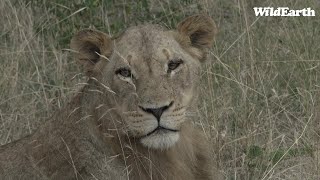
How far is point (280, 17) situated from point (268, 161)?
2.56 metres

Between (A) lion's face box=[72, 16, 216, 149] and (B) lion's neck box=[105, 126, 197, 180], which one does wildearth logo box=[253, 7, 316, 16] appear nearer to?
(A) lion's face box=[72, 16, 216, 149]

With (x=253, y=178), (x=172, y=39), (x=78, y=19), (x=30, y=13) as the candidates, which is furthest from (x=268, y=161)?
(x=30, y=13)

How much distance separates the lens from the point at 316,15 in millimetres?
7441

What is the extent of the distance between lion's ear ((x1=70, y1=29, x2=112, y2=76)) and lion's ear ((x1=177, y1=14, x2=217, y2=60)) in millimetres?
412

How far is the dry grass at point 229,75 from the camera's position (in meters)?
5.89

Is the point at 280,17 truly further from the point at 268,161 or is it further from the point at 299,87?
the point at 268,161

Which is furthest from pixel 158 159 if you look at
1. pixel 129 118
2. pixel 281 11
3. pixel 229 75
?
pixel 281 11

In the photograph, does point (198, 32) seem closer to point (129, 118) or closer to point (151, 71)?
point (151, 71)

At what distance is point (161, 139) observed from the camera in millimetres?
4410

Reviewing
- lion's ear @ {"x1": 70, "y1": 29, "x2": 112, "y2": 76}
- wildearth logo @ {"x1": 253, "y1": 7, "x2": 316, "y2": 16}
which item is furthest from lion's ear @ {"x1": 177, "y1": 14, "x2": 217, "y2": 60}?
wildearth logo @ {"x1": 253, "y1": 7, "x2": 316, "y2": 16}

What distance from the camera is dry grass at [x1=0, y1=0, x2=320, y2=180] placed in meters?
5.89

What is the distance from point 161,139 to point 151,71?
0.37 meters

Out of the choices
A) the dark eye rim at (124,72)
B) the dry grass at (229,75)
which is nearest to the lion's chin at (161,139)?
the dark eye rim at (124,72)

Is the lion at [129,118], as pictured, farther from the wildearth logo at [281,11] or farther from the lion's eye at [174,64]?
the wildearth logo at [281,11]
